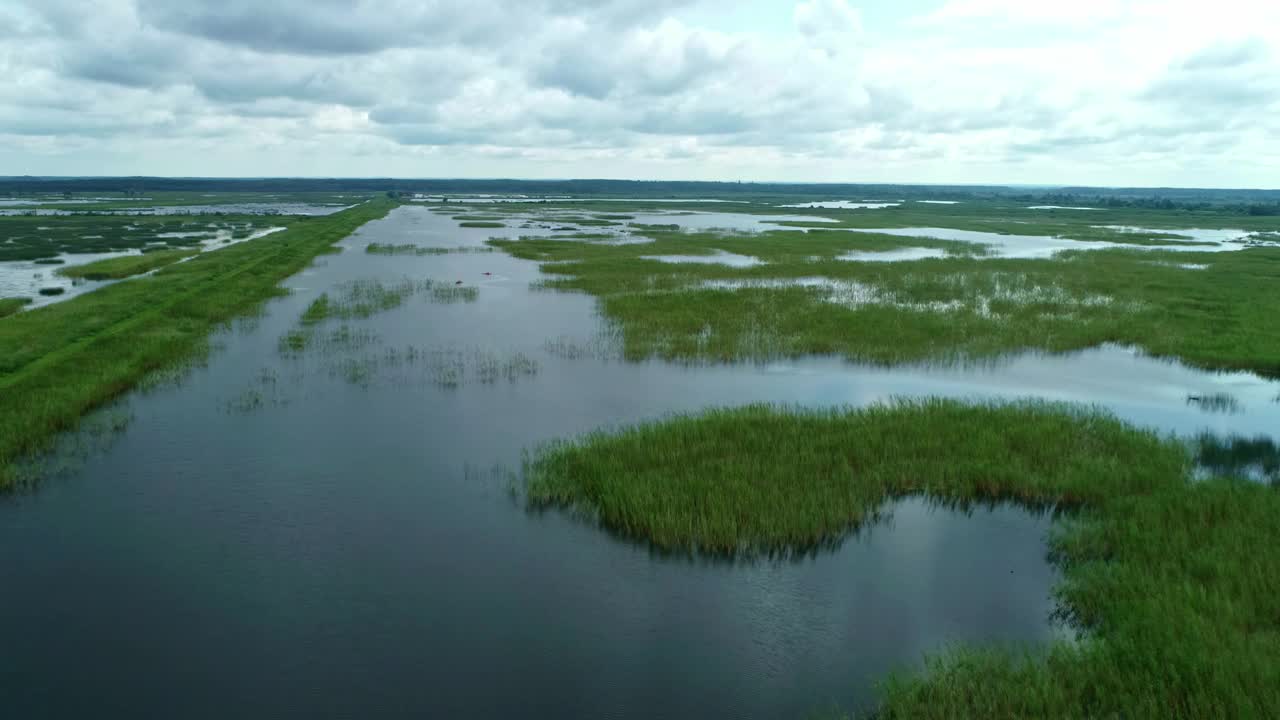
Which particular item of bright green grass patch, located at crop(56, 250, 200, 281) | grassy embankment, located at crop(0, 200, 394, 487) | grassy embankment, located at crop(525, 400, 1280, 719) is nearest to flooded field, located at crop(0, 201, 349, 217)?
bright green grass patch, located at crop(56, 250, 200, 281)

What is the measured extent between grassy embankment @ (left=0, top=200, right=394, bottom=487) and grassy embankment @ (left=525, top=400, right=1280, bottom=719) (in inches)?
434

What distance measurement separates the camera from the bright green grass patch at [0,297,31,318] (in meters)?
28.5

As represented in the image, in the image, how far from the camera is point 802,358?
23.9 metres

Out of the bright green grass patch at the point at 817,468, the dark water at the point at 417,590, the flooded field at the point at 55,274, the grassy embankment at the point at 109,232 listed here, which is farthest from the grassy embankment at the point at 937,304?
the grassy embankment at the point at 109,232

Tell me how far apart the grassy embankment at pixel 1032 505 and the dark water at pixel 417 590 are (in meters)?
0.63

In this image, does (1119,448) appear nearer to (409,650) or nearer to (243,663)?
(409,650)

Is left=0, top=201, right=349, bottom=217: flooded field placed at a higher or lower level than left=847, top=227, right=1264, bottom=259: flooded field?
higher

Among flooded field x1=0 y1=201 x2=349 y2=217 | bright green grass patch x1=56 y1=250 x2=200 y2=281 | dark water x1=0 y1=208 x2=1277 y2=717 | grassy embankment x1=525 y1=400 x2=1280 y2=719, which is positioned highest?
flooded field x1=0 y1=201 x2=349 y2=217

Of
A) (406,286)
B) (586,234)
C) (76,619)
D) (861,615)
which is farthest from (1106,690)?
(586,234)

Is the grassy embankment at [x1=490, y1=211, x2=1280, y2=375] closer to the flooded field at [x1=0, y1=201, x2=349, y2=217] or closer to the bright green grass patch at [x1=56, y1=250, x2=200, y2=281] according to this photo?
the bright green grass patch at [x1=56, y1=250, x2=200, y2=281]

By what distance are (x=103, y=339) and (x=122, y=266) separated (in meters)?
22.4

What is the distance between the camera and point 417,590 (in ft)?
36.9

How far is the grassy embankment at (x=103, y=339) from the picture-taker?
679 inches

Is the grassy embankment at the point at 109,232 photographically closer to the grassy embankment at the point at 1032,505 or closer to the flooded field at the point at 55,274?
the flooded field at the point at 55,274
